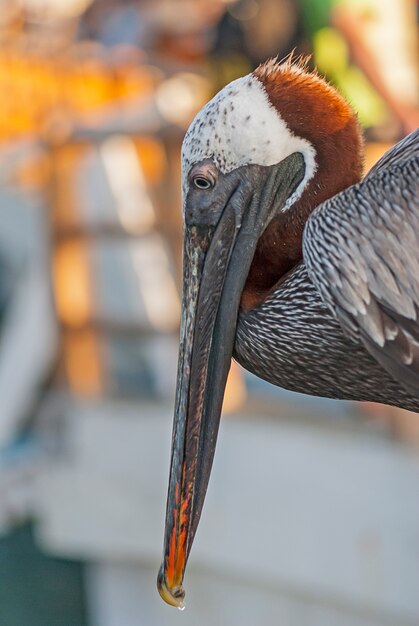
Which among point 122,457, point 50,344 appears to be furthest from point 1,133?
point 122,457

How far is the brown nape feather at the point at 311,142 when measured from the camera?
1.33 m

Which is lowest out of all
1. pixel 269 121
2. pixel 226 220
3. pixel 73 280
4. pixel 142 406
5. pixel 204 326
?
pixel 142 406

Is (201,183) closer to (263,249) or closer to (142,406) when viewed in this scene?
(263,249)

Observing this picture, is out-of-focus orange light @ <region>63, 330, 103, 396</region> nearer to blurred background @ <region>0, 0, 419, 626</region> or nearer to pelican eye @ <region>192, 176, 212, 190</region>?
blurred background @ <region>0, 0, 419, 626</region>

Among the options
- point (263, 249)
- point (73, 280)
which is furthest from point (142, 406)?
point (263, 249)

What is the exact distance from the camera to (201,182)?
1312 mm

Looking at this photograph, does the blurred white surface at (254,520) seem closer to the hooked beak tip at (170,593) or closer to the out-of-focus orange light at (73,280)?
the out-of-focus orange light at (73,280)

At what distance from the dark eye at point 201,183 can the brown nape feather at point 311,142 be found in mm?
110

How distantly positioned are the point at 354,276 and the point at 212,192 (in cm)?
21

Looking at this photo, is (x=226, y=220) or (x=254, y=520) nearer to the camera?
(x=226, y=220)

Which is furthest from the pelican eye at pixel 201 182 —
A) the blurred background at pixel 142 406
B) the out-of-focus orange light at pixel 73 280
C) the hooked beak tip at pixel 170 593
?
the out-of-focus orange light at pixel 73 280

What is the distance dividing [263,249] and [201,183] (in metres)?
0.13

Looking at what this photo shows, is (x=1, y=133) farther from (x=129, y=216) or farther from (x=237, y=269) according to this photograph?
(x=237, y=269)

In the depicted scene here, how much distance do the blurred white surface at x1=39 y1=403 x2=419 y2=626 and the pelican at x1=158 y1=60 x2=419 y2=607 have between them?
79.5 inches
